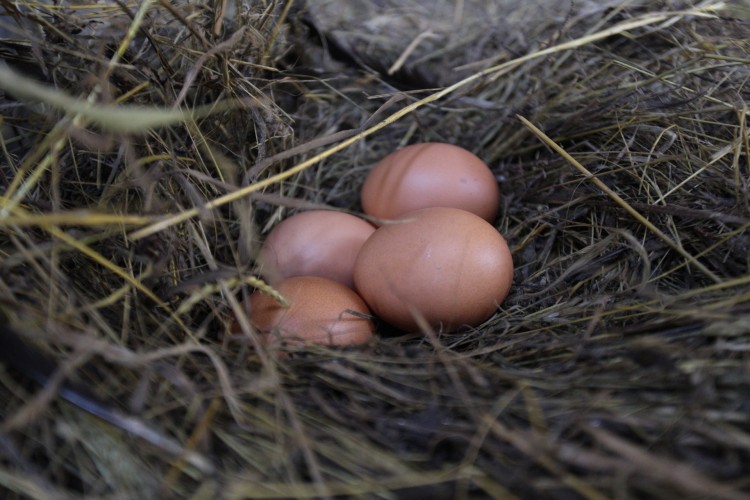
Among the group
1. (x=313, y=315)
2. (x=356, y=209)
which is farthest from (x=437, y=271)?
(x=356, y=209)

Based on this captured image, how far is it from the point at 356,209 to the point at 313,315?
1.83ft

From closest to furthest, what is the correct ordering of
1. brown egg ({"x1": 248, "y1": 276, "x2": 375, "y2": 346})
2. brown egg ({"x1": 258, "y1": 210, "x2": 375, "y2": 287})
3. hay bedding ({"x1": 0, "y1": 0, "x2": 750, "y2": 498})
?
hay bedding ({"x1": 0, "y1": 0, "x2": 750, "y2": 498})
brown egg ({"x1": 248, "y1": 276, "x2": 375, "y2": 346})
brown egg ({"x1": 258, "y1": 210, "x2": 375, "y2": 287})

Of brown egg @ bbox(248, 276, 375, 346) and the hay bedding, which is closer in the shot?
the hay bedding

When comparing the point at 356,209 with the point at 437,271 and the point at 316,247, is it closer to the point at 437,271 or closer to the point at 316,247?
the point at 316,247

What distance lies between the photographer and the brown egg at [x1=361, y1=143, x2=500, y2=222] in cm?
141

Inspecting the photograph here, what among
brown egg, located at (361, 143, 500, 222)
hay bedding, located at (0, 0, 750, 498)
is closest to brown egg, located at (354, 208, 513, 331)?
hay bedding, located at (0, 0, 750, 498)

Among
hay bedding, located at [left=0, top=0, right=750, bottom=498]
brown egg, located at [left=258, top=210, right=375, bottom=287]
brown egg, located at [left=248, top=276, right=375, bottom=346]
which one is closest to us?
hay bedding, located at [left=0, top=0, right=750, bottom=498]

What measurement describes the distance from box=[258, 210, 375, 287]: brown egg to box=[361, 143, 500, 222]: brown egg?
0.12 metres

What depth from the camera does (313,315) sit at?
45.0 inches

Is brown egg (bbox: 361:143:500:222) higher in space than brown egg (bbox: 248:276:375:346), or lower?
higher

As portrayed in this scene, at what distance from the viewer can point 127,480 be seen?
73cm

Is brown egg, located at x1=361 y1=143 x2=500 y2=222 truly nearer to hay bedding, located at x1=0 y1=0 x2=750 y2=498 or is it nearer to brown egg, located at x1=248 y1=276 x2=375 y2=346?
hay bedding, located at x1=0 y1=0 x2=750 y2=498

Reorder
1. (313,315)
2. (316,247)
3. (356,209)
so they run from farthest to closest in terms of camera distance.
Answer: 1. (356,209)
2. (316,247)
3. (313,315)

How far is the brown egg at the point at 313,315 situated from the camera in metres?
1.13
